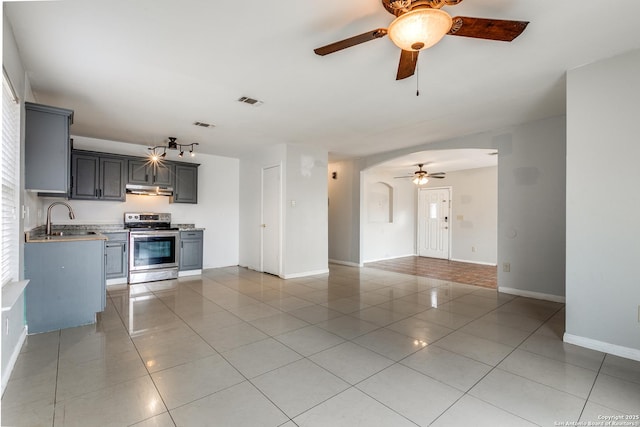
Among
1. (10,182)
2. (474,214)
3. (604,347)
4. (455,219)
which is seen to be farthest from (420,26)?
(455,219)

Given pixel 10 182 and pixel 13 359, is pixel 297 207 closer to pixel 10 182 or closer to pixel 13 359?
pixel 10 182

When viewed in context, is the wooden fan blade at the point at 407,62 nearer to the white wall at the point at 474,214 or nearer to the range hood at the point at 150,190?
the range hood at the point at 150,190

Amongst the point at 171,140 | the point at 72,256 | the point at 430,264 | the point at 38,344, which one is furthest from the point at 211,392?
the point at 430,264

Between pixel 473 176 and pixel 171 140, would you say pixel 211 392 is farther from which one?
pixel 473 176

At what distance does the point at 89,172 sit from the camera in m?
5.03

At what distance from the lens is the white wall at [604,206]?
2.54 m

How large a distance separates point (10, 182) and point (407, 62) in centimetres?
325

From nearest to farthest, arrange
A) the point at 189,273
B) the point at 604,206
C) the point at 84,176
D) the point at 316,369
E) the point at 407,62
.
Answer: the point at 407,62
the point at 316,369
the point at 604,206
the point at 84,176
the point at 189,273

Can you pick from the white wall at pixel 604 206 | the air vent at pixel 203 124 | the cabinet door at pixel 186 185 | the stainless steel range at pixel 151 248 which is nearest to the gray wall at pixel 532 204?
the white wall at pixel 604 206

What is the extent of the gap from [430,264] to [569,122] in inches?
199

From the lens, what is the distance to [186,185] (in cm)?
604

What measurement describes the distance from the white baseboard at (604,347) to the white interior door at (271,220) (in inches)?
166

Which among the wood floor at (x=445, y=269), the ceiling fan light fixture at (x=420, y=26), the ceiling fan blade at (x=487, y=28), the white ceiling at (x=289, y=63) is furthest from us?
the wood floor at (x=445, y=269)

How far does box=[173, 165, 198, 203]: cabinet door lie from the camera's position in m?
5.92
